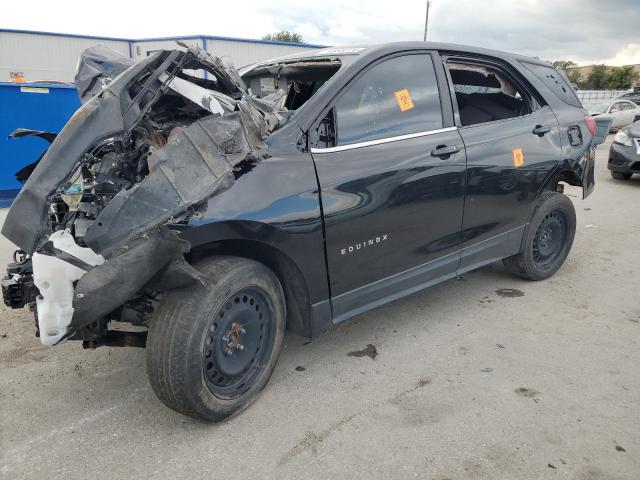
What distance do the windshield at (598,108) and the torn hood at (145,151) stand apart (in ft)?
60.0

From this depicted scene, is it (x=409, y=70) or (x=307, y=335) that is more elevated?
(x=409, y=70)

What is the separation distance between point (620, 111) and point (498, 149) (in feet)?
55.5

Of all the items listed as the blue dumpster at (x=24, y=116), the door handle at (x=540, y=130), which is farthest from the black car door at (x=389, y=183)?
the blue dumpster at (x=24, y=116)

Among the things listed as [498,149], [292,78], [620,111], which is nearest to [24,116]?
[292,78]

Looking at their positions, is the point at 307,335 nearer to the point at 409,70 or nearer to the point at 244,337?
the point at 244,337

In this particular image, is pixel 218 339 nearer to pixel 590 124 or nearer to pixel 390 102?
pixel 390 102

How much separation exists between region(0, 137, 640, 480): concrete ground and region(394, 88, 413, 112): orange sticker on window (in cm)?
159

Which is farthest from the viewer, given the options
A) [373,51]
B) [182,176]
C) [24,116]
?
[24,116]

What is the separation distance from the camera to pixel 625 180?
10.1m

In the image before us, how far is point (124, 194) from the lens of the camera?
7.38ft

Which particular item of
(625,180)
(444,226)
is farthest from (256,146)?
(625,180)

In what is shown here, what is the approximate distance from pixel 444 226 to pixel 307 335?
1.26m

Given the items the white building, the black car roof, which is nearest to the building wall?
the white building

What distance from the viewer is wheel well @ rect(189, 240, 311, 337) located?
2643 mm
